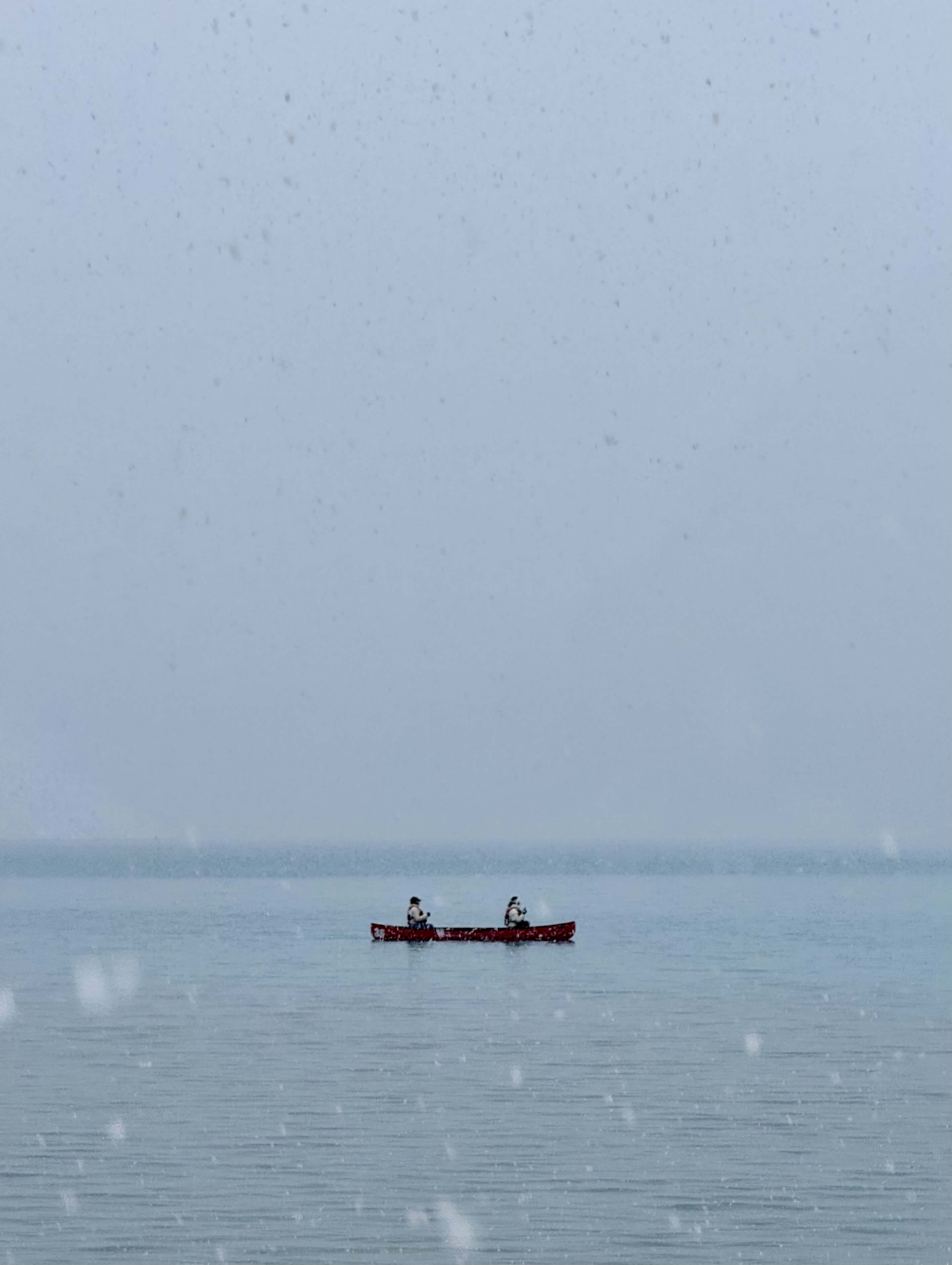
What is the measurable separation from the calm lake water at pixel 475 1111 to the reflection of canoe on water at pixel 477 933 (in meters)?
3.37

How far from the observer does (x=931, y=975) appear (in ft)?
201

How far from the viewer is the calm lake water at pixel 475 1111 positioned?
72.8 feet

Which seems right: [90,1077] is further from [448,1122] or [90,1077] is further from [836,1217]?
[836,1217]

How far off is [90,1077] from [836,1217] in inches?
638

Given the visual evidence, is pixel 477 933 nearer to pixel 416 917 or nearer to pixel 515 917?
pixel 416 917

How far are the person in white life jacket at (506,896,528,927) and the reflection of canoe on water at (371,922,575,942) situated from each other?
0.18 meters

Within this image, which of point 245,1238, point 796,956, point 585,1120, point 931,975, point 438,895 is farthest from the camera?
point 438,895

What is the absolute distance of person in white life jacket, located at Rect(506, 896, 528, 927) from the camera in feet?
228

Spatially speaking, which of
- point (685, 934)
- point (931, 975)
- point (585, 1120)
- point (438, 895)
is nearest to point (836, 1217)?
point (585, 1120)

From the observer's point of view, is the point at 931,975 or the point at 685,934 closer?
the point at 931,975

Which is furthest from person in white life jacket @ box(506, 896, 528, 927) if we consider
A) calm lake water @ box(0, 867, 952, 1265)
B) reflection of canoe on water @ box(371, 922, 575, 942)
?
calm lake water @ box(0, 867, 952, 1265)

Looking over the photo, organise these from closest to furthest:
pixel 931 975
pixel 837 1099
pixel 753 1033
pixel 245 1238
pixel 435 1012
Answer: pixel 245 1238 < pixel 837 1099 < pixel 753 1033 < pixel 435 1012 < pixel 931 975

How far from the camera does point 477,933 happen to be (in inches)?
2891

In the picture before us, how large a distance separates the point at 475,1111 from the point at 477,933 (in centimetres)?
4302
